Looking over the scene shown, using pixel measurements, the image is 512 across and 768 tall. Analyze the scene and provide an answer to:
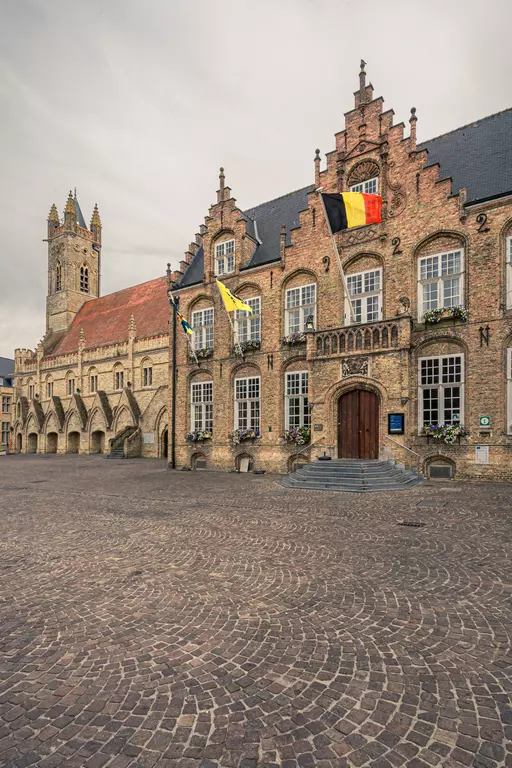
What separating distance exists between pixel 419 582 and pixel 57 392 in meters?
49.4

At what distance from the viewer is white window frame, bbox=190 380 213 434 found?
77.0 ft

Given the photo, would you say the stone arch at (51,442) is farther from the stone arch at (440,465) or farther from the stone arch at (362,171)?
the stone arch at (440,465)

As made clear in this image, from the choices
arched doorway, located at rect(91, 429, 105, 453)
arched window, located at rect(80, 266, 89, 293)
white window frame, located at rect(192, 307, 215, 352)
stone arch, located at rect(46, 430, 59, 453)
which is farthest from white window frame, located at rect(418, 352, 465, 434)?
arched window, located at rect(80, 266, 89, 293)

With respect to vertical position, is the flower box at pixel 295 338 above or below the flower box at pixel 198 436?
above

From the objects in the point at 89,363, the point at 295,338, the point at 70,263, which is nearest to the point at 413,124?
the point at 295,338

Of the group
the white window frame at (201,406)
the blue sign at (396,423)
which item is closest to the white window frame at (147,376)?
the white window frame at (201,406)

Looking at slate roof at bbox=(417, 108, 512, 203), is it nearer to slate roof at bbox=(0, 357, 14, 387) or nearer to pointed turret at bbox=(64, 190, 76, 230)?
pointed turret at bbox=(64, 190, 76, 230)

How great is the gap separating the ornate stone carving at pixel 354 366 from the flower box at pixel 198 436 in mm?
8982

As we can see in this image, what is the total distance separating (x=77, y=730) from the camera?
10.2ft

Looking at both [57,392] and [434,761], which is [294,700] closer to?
[434,761]

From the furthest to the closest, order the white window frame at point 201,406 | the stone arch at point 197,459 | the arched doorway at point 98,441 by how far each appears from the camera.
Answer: the arched doorway at point 98,441, the white window frame at point 201,406, the stone arch at point 197,459

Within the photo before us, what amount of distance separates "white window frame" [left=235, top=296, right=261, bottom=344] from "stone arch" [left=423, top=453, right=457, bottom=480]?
1025 centimetres

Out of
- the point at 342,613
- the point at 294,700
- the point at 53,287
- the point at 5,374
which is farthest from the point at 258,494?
the point at 5,374

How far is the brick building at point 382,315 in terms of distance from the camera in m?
15.9
